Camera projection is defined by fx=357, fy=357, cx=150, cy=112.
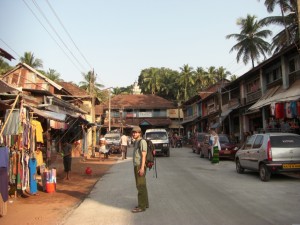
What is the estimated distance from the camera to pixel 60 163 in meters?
21.4

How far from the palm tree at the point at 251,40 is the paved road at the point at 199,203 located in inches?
1382

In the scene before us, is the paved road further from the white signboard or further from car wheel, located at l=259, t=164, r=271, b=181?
the white signboard

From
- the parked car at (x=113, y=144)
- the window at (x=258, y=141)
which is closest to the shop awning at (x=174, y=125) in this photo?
the parked car at (x=113, y=144)

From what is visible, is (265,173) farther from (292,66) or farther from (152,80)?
(152,80)

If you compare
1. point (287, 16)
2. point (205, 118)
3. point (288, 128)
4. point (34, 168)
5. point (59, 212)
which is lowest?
point (59, 212)

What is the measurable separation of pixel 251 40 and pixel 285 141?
3583 cm

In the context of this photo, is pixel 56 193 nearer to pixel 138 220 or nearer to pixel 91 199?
pixel 91 199

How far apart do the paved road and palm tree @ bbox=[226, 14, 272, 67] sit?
115 feet

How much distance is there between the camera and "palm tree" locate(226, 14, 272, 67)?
4562cm

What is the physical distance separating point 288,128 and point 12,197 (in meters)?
14.7

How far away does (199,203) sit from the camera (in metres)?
8.73

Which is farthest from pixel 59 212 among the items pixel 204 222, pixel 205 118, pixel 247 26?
pixel 247 26

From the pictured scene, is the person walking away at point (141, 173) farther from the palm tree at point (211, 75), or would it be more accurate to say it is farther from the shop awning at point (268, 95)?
the palm tree at point (211, 75)

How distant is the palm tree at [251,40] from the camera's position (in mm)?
45625
